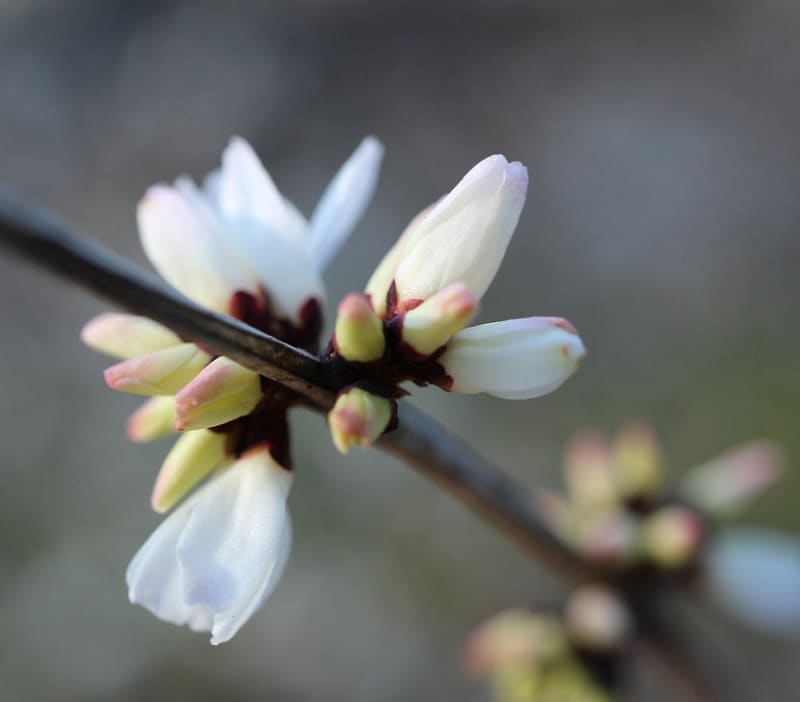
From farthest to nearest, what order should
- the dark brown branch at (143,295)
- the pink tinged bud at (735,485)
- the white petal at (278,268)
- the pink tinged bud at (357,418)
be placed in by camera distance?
the pink tinged bud at (735,485), the white petal at (278,268), the pink tinged bud at (357,418), the dark brown branch at (143,295)

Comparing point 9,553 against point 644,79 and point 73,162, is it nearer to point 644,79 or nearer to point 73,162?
point 73,162

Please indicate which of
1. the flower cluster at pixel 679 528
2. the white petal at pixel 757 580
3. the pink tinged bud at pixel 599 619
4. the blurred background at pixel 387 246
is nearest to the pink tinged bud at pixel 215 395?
the flower cluster at pixel 679 528

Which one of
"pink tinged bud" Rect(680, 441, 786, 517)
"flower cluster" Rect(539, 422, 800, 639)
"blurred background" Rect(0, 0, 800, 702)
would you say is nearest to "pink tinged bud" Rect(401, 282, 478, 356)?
"flower cluster" Rect(539, 422, 800, 639)

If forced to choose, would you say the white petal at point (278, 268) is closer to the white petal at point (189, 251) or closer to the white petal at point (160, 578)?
the white petal at point (189, 251)

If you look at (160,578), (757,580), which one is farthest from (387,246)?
(160,578)

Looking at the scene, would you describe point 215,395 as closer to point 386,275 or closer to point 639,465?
point 386,275

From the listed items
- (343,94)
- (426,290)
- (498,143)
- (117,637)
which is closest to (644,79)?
(498,143)

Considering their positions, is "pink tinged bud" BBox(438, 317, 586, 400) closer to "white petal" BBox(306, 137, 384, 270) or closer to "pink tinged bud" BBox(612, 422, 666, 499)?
"white petal" BBox(306, 137, 384, 270)

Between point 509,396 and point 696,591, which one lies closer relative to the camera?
point 509,396
